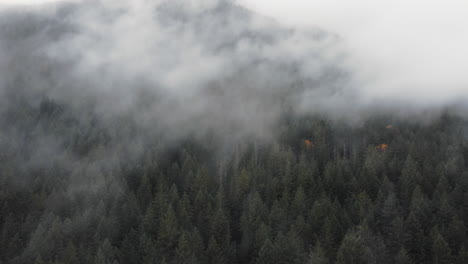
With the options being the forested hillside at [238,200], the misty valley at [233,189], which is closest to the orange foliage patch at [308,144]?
the forested hillside at [238,200]

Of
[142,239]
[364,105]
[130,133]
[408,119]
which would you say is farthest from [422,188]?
[364,105]

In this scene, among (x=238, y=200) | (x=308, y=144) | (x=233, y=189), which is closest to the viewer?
(x=238, y=200)

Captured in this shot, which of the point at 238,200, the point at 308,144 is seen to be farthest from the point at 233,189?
the point at 308,144

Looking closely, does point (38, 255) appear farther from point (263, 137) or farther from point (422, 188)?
point (263, 137)

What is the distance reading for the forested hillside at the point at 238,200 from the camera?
64.1 metres

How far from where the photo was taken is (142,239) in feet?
222

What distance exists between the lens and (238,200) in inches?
3403

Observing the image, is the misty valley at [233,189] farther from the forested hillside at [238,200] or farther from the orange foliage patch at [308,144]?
the orange foliage patch at [308,144]

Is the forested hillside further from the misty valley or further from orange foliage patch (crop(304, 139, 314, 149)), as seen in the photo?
orange foliage patch (crop(304, 139, 314, 149))

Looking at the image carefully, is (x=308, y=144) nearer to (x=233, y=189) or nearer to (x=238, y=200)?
(x=233, y=189)

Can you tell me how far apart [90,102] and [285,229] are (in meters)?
136

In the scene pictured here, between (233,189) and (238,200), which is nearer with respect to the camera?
(238,200)

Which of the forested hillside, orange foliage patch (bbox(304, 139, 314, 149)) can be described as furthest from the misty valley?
orange foliage patch (bbox(304, 139, 314, 149))

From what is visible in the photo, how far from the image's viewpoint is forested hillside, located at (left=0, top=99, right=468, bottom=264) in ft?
210
